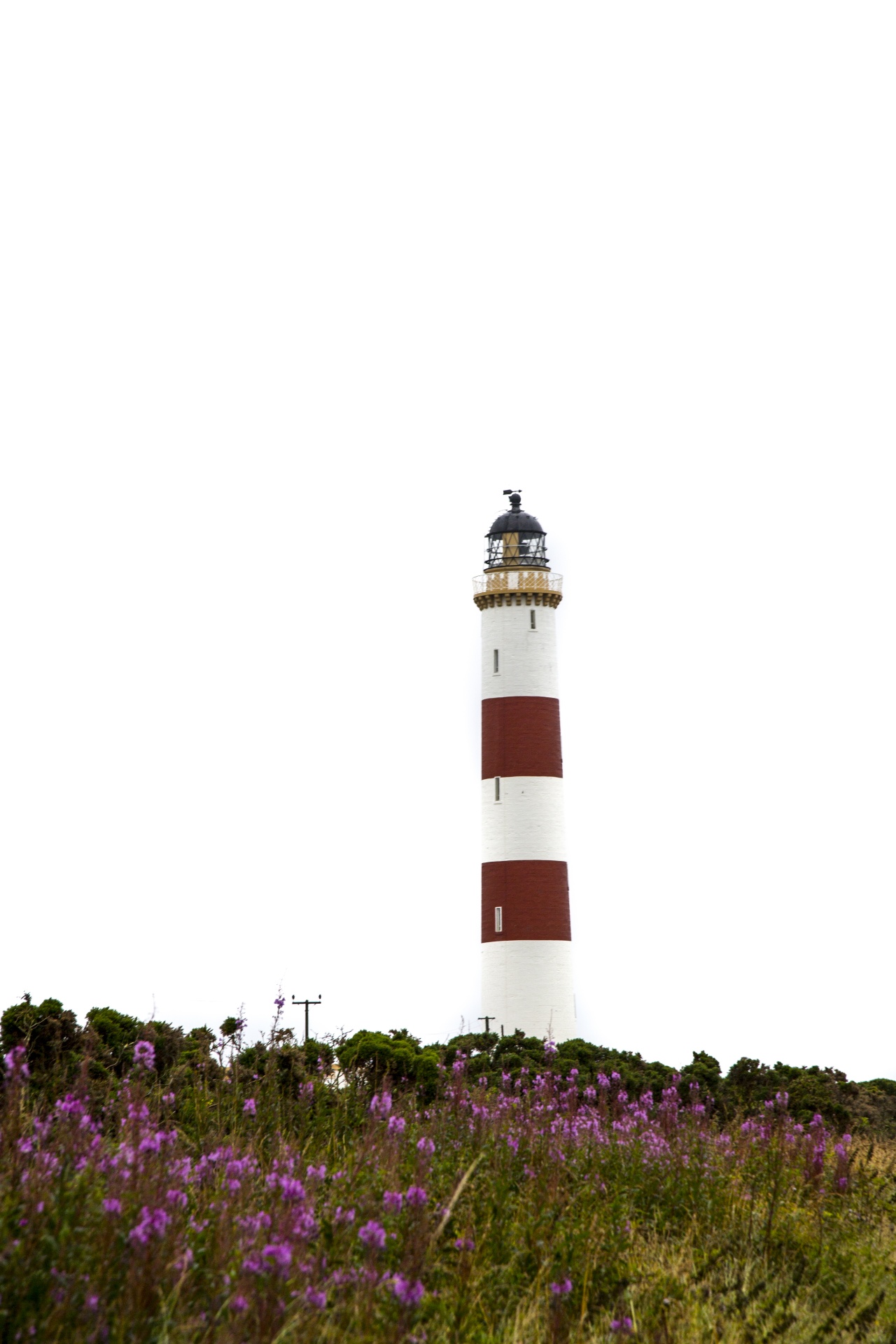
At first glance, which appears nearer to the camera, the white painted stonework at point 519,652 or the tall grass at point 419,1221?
the tall grass at point 419,1221

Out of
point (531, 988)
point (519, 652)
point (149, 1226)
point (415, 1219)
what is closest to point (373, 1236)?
point (415, 1219)

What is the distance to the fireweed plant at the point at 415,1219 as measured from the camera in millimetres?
5617

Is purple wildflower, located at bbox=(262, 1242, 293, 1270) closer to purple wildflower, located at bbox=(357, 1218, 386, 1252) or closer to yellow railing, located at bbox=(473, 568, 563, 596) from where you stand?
purple wildflower, located at bbox=(357, 1218, 386, 1252)

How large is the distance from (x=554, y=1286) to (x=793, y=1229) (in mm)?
4542

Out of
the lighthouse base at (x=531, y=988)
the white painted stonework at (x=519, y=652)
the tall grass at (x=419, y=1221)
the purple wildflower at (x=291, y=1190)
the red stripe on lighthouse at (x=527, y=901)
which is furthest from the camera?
the white painted stonework at (x=519, y=652)

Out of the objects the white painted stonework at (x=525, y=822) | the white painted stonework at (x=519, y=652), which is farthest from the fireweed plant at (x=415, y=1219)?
the white painted stonework at (x=519, y=652)

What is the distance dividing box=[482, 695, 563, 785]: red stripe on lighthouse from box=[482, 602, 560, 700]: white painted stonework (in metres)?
0.32

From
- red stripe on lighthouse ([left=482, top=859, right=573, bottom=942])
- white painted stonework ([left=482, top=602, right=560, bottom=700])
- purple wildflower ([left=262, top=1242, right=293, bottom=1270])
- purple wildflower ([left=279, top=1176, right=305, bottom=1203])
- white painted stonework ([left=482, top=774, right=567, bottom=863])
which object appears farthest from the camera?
white painted stonework ([left=482, top=602, right=560, bottom=700])

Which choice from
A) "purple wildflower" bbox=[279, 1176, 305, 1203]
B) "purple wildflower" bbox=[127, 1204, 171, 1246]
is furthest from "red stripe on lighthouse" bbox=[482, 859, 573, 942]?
"purple wildflower" bbox=[127, 1204, 171, 1246]

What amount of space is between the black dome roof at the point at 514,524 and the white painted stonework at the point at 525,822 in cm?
805

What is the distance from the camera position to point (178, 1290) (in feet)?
18.5

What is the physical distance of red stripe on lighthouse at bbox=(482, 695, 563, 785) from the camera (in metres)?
35.5

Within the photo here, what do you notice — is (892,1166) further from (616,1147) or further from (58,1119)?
(58,1119)

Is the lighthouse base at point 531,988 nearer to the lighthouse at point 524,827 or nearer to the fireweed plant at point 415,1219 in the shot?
the lighthouse at point 524,827
